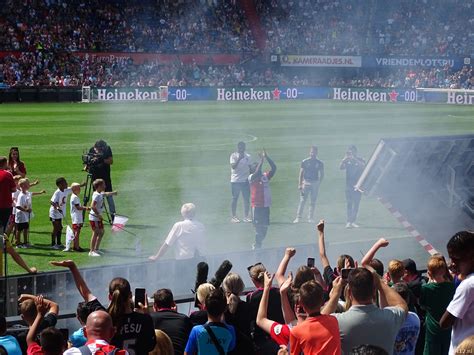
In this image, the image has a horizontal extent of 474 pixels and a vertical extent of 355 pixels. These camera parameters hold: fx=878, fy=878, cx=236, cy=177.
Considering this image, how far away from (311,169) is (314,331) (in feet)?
39.2

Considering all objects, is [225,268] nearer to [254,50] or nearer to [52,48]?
[52,48]

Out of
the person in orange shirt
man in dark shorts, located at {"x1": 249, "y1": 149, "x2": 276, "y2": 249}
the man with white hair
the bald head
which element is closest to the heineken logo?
man in dark shorts, located at {"x1": 249, "y1": 149, "x2": 276, "y2": 249}

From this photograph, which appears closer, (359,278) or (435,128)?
(359,278)

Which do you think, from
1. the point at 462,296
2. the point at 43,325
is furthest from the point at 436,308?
the point at 43,325

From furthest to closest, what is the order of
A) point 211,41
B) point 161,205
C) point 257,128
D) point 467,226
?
point 211,41
point 257,128
point 161,205
point 467,226

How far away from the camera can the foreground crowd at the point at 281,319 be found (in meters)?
5.53

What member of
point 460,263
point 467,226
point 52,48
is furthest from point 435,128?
point 460,263

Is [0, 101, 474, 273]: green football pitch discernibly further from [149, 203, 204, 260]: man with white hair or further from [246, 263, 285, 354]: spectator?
[246, 263, 285, 354]: spectator

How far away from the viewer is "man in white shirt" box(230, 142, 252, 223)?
17.2 m

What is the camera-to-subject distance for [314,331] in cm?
550

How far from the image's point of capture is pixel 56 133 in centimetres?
2964

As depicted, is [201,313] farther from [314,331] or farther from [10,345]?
[10,345]

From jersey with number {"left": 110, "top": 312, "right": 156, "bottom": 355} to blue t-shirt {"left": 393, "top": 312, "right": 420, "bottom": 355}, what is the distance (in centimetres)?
177

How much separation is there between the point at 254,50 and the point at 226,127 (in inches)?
794
